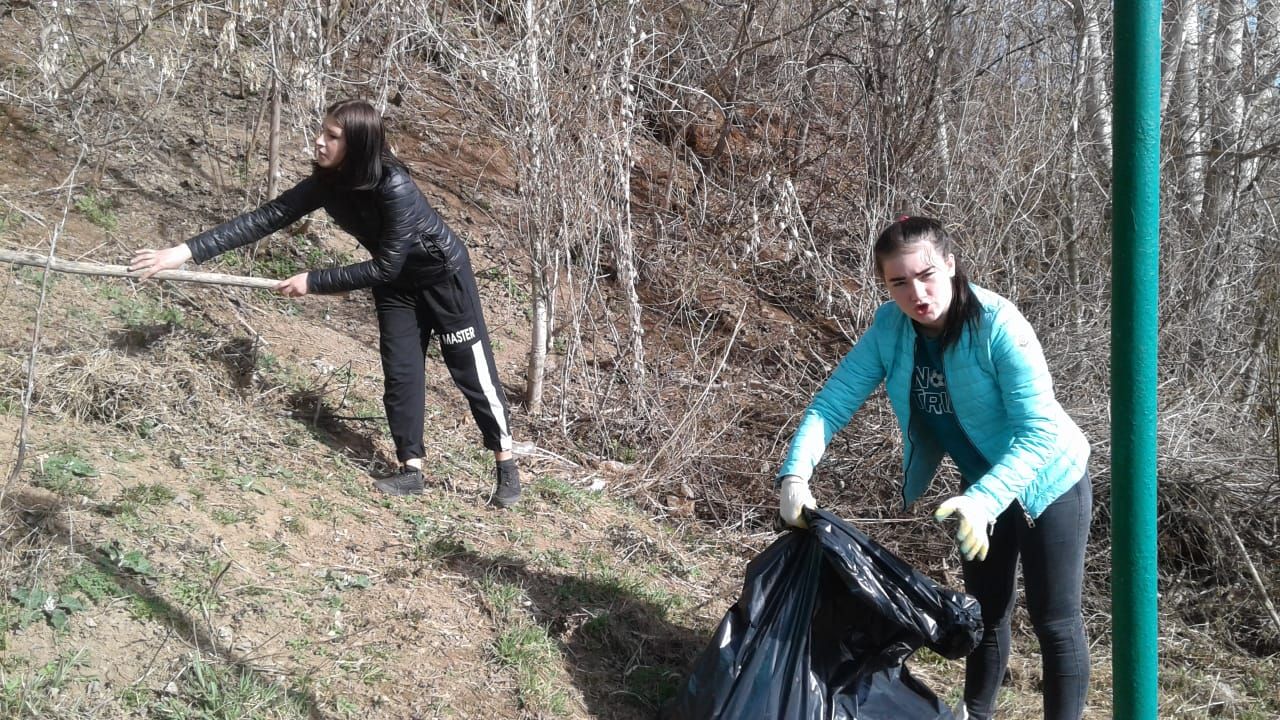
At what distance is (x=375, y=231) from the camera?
160 inches

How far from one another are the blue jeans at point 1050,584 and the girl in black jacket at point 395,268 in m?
2.15

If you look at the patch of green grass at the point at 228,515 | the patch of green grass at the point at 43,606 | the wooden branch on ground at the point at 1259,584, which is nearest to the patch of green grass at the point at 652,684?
the patch of green grass at the point at 228,515

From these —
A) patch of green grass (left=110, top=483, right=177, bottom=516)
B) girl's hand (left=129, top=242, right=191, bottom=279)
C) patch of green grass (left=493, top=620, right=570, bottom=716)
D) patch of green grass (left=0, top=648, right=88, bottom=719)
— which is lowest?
patch of green grass (left=493, top=620, right=570, bottom=716)

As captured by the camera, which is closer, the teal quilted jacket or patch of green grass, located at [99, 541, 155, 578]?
the teal quilted jacket

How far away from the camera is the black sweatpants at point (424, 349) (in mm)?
4227

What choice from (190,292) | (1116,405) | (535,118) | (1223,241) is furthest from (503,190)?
(1116,405)

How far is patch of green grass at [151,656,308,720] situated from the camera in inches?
110

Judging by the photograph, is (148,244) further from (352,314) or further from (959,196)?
(959,196)

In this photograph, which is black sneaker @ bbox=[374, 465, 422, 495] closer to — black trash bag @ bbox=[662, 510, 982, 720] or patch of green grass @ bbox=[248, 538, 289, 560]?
patch of green grass @ bbox=[248, 538, 289, 560]

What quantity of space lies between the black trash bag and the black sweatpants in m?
1.69

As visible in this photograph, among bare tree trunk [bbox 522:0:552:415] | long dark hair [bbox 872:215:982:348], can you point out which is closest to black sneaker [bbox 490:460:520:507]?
bare tree trunk [bbox 522:0:552:415]

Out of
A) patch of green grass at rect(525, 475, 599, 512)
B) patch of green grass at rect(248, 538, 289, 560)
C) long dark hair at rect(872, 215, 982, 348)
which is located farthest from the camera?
patch of green grass at rect(525, 475, 599, 512)

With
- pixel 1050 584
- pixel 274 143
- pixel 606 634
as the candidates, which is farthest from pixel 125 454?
pixel 1050 584

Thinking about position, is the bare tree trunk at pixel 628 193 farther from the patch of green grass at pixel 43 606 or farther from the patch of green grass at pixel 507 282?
the patch of green grass at pixel 43 606
